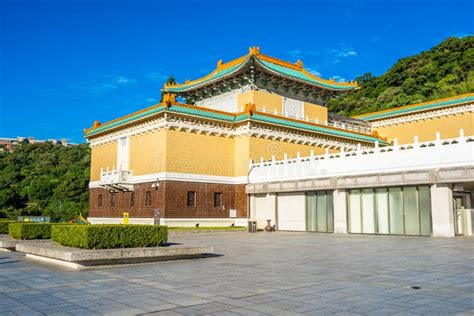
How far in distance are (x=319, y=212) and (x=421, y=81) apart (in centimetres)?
6031

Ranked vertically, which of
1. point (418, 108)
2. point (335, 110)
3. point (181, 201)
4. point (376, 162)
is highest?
point (335, 110)

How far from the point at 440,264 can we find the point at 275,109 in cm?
2677

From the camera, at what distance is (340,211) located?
27.7 m

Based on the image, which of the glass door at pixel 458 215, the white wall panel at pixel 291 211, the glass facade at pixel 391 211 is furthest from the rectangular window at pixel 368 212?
the white wall panel at pixel 291 211

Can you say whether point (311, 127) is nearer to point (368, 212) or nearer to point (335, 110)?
point (368, 212)

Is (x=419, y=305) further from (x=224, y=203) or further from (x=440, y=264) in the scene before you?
(x=224, y=203)

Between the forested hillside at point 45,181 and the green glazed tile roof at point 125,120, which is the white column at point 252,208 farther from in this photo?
the forested hillside at point 45,181

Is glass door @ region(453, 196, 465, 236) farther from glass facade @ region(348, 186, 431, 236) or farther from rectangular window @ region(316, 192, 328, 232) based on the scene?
rectangular window @ region(316, 192, 328, 232)

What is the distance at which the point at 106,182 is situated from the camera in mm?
36094

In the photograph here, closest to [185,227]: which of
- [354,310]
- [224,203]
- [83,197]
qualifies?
[224,203]

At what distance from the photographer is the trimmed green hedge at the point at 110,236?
13.2 metres

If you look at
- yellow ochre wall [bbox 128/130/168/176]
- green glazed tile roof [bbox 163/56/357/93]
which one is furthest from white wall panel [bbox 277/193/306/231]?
green glazed tile roof [bbox 163/56/357/93]

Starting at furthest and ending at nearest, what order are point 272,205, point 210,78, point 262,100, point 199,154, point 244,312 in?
point 210,78 → point 262,100 → point 199,154 → point 272,205 → point 244,312

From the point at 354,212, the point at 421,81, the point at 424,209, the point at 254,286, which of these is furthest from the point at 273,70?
the point at 421,81
